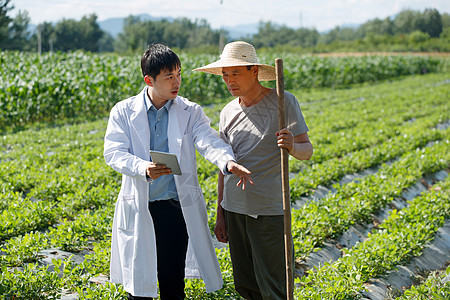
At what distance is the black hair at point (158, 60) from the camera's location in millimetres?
2641

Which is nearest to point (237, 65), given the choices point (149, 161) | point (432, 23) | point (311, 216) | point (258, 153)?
point (258, 153)

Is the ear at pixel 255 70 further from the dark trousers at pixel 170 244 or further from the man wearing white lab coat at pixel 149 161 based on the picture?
the dark trousers at pixel 170 244

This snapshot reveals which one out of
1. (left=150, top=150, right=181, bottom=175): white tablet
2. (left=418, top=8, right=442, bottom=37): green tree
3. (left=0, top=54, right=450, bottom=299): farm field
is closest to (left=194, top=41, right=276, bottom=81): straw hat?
(left=150, top=150, right=181, bottom=175): white tablet

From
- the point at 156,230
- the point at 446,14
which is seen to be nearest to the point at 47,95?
the point at 156,230

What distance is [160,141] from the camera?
2.78 meters

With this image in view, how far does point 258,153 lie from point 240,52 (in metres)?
0.60

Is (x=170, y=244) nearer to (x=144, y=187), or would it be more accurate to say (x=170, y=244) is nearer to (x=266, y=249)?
(x=144, y=187)

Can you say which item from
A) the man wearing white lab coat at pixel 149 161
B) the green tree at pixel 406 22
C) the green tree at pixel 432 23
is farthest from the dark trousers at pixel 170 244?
the green tree at pixel 406 22

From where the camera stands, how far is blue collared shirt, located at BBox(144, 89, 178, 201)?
277 centimetres

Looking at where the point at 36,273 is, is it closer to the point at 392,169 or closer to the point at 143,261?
the point at 143,261

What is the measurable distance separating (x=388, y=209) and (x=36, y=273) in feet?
13.8

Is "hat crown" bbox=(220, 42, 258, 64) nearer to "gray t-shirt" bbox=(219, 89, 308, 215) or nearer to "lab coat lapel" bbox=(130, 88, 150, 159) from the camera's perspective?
"gray t-shirt" bbox=(219, 89, 308, 215)

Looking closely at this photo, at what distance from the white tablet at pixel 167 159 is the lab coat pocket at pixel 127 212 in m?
0.39

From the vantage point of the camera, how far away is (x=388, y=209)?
5953 mm
